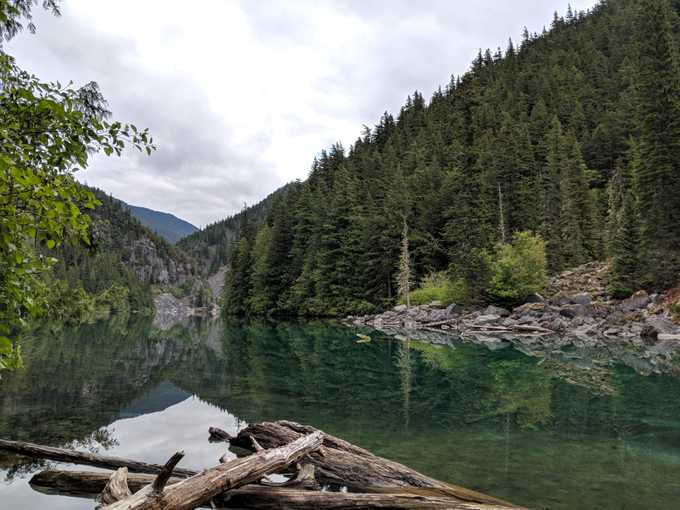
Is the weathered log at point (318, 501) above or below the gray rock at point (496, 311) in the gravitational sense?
below

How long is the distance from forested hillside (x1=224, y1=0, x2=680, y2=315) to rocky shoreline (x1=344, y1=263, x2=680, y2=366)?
228cm

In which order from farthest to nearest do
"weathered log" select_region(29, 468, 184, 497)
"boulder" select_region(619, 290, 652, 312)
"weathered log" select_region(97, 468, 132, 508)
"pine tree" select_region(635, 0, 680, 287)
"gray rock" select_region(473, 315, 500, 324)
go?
1. "gray rock" select_region(473, 315, 500, 324)
2. "pine tree" select_region(635, 0, 680, 287)
3. "boulder" select_region(619, 290, 652, 312)
4. "weathered log" select_region(29, 468, 184, 497)
5. "weathered log" select_region(97, 468, 132, 508)

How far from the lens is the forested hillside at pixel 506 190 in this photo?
33.9 meters

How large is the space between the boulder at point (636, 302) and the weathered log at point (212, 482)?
3231 centimetres

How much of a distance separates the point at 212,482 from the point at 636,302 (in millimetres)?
34549

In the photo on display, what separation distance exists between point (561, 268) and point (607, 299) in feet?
38.0

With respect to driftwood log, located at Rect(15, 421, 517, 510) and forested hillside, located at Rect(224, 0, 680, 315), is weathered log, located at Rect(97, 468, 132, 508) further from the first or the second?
forested hillside, located at Rect(224, 0, 680, 315)

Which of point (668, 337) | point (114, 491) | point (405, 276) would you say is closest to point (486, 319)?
point (405, 276)

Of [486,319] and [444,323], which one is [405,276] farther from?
[486,319]

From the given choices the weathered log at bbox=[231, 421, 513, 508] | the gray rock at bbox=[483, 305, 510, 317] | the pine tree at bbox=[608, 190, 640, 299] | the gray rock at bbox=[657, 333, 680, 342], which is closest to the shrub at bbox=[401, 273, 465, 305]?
the gray rock at bbox=[483, 305, 510, 317]

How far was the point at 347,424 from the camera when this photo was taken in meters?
10.5

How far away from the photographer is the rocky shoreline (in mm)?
26391

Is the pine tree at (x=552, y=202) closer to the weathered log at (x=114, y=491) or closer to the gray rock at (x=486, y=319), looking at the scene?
the gray rock at (x=486, y=319)

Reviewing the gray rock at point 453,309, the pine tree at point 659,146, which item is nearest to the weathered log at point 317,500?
the pine tree at point 659,146
